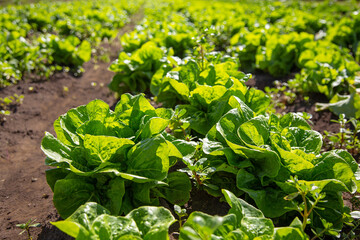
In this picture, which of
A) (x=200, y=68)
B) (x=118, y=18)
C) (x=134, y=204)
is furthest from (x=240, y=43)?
(x=118, y=18)

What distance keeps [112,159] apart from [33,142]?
2486mm

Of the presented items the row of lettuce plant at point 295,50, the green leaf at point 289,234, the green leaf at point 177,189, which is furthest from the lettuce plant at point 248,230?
the row of lettuce plant at point 295,50

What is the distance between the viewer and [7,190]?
10.4ft

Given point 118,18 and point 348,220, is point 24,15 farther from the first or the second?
point 348,220

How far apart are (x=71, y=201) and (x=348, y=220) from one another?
2.05 metres

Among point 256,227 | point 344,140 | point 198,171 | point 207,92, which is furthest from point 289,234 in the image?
A: point 344,140

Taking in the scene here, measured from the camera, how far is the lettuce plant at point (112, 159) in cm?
227

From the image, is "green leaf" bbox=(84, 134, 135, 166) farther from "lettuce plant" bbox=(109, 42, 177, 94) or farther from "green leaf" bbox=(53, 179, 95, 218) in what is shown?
"lettuce plant" bbox=(109, 42, 177, 94)

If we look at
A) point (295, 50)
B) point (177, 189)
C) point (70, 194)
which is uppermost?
point (295, 50)

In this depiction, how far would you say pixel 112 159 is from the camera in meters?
2.38

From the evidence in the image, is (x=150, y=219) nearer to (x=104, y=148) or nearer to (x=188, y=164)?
(x=188, y=164)

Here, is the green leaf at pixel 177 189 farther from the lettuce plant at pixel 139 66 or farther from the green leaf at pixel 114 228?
Answer: the lettuce plant at pixel 139 66

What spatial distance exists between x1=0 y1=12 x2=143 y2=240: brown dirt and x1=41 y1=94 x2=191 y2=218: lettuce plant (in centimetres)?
40

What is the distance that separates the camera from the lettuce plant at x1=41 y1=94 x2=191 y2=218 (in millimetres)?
2270
